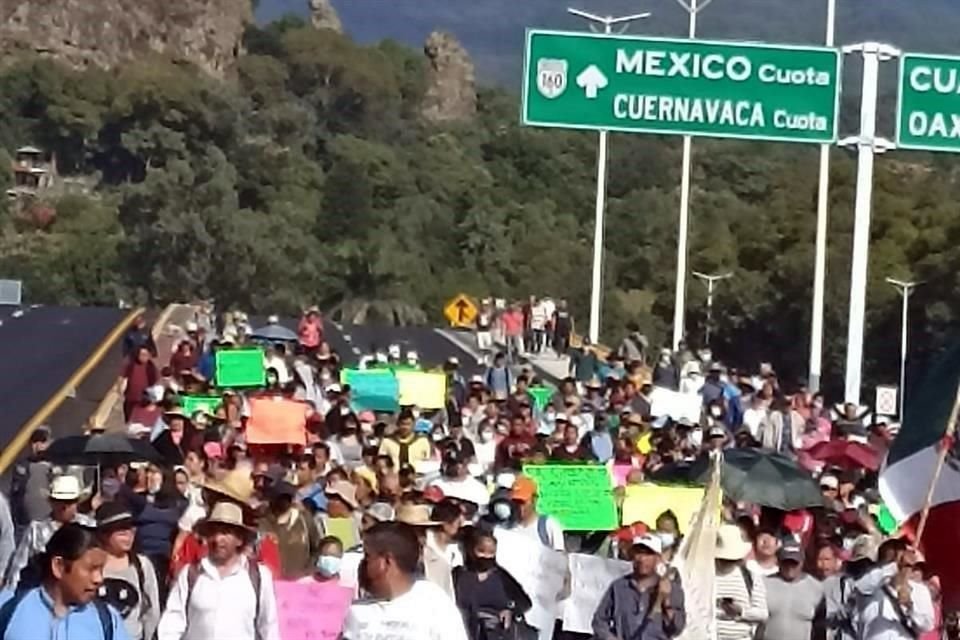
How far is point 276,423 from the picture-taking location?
20094 mm

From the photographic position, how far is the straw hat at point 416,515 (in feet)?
40.0

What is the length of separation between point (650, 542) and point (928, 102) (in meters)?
14.0

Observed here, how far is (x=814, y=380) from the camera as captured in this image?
31.0 m

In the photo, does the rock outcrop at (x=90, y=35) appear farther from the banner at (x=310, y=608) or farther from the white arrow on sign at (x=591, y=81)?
the banner at (x=310, y=608)

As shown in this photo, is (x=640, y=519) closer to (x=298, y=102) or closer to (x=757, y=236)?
(x=757, y=236)

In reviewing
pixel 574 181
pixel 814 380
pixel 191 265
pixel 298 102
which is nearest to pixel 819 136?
pixel 814 380

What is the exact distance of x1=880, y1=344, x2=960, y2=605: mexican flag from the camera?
11656mm

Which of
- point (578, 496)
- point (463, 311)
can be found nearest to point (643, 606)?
point (578, 496)

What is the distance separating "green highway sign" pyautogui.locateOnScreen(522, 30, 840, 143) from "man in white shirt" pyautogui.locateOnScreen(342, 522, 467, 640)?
1859 centimetres

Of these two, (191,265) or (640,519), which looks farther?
(191,265)

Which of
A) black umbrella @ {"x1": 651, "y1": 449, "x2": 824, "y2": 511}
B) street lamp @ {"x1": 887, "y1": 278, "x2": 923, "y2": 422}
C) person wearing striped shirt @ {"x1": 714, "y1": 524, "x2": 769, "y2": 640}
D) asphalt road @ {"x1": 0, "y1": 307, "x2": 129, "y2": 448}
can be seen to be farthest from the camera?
street lamp @ {"x1": 887, "y1": 278, "x2": 923, "y2": 422}

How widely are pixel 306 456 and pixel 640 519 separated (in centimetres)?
209

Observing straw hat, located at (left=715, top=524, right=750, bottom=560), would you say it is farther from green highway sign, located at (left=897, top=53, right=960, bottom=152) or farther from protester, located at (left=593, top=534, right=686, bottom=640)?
green highway sign, located at (left=897, top=53, right=960, bottom=152)

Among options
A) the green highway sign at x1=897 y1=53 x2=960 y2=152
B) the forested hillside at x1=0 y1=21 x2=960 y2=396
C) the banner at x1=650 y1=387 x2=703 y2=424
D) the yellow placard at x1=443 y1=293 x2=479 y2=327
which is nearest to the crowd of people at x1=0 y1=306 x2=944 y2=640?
the banner at x1=650 y1=387 x2=703 y2=424
